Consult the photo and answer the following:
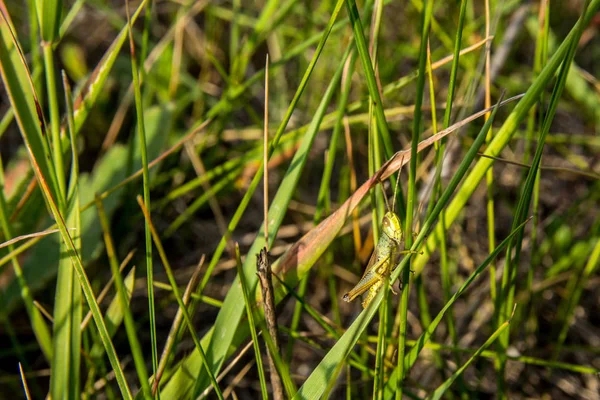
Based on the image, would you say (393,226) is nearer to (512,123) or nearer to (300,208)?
(512,123)

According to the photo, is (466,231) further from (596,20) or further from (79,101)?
(79,101)

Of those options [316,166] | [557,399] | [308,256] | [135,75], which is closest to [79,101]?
[135,75]

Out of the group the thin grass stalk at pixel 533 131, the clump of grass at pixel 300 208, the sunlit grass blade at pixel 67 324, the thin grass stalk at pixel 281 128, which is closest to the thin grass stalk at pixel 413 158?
the clump of grass at pixel 300 208

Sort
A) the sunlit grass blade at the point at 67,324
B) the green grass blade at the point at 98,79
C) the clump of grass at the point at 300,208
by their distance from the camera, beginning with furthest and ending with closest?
the green grass blade at the point at 98,79, the sunlit grass blade at the point at 67,324, the clump of grass at the point at 300,208

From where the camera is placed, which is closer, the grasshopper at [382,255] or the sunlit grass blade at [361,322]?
the sunlit grass blade at [361,322]

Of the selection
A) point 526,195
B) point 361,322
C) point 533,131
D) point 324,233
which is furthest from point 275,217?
point 533,131

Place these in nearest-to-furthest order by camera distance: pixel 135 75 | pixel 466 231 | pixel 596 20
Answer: pixel 135 75 → pixel 466 231 → pixel 596 20

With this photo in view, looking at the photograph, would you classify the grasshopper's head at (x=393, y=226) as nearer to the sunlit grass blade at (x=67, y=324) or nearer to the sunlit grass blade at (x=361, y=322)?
the sunlit grass blade at (x=361, y=322)
